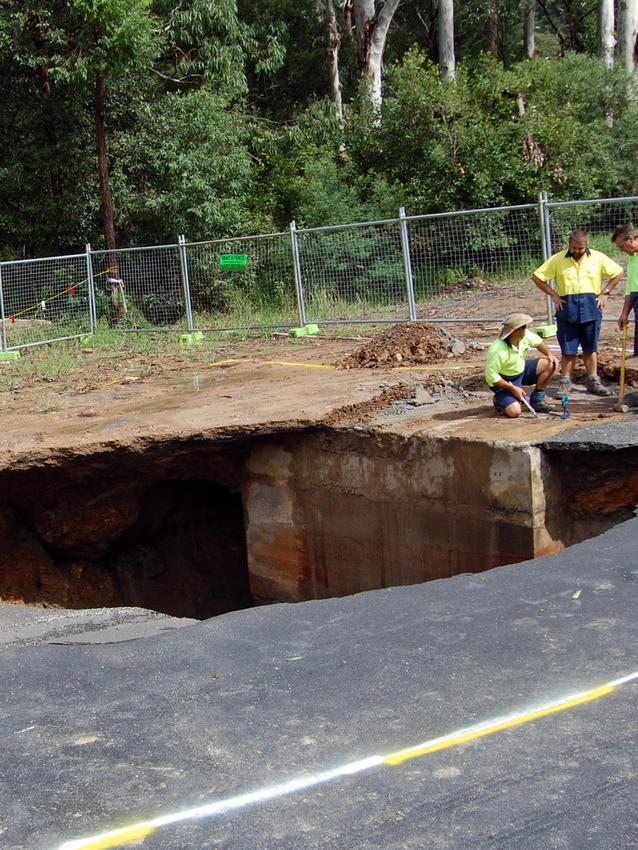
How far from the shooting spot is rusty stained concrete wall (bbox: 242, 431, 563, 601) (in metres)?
8.12

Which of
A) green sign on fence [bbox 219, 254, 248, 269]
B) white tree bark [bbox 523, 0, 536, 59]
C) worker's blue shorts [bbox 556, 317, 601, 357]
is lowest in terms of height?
worker's blue shorts [bbox 556, 317, 601, 357]

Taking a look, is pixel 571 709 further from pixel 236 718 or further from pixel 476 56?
pixel 476 56

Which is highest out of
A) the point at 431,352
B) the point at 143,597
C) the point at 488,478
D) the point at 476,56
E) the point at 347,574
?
the point at 476,56

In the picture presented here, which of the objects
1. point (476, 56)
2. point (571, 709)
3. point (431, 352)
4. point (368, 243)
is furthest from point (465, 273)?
point (476, 56)

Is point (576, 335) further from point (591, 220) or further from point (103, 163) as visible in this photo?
point (103, 163)

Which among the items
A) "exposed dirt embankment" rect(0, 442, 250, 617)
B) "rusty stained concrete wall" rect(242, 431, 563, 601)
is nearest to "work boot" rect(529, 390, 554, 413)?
"rusty stained concrete wall" rect(242, 431, 563, 601)

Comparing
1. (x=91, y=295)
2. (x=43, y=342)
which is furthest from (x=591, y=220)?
(x=43, y=342)

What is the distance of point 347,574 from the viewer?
977cm

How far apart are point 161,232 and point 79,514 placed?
11.5 meters

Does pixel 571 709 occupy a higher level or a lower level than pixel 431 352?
lower

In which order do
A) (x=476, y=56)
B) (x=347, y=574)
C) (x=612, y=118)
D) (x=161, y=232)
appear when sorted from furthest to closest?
(x=476, y=56) < (x=612, y=118) < (x=161, y=232) < (x=347, y=574)

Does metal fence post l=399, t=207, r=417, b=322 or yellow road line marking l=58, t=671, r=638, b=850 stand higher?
metal fence post l=399, t=207, r=417, b=322

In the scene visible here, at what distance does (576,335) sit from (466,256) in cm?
580

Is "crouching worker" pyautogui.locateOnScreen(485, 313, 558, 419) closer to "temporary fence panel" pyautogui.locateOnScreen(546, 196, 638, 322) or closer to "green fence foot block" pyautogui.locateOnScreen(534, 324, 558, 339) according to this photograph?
"green fence foot block" pyautogui.locateOnScreen(534, 324, 558, 339)
